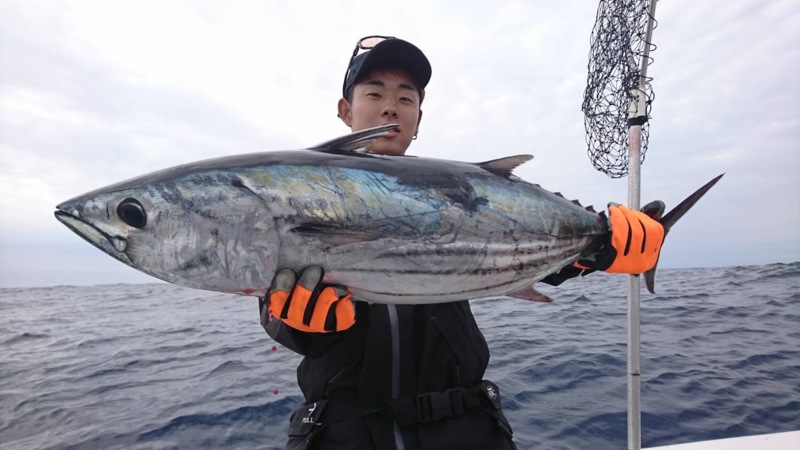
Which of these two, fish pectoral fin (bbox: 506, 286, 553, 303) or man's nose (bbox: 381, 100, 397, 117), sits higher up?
man's nose (bbox: 381, 100, 397, 117)

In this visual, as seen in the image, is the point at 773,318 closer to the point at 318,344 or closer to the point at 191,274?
the point at 318,344

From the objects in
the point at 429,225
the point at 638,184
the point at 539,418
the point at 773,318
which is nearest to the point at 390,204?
the point at 429,225

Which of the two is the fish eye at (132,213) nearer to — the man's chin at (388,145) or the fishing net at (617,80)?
the man's chin at (388,145)

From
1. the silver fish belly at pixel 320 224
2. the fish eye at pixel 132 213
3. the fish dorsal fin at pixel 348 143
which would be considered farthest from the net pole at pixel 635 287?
the fish eye at pixel 132 213

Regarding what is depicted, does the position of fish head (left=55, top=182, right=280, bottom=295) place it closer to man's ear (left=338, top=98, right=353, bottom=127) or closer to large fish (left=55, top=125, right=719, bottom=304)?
large fish (left=55, top=125, right=719, bottom=304)

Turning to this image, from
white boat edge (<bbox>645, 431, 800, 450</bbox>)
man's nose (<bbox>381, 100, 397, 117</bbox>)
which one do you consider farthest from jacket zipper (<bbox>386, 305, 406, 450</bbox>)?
white boat edge (<bbox>645, 431, 800, 450</bbox>)

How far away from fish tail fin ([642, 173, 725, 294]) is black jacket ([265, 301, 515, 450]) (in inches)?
56.7

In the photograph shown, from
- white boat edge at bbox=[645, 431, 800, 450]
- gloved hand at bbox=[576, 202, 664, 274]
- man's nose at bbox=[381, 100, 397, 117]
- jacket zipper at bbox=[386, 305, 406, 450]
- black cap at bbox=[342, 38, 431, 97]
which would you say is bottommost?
white boat edge at bbox=[645, 431, 800, 450]

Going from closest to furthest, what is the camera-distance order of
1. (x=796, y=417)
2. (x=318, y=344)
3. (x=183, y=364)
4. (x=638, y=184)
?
(x=318, y=344) < (x=638, y=184) < (x=796, y=417) < (x=183, y=364)

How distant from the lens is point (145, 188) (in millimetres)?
1807

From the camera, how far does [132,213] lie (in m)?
1.75

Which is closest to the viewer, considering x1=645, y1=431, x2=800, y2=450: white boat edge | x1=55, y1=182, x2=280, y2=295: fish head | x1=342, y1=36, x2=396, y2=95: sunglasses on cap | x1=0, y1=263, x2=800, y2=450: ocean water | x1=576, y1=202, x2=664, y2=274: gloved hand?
x1=55, y1=182, x2=280, y2=295: fish head

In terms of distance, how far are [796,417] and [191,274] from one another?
730 cm

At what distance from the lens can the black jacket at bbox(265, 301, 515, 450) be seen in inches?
87.0
